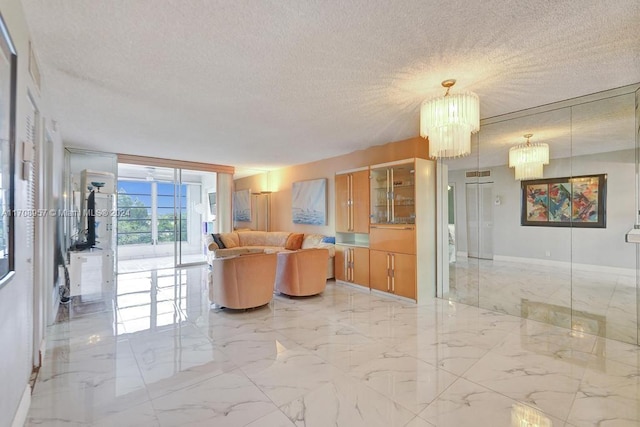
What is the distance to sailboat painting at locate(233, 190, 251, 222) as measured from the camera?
8.73 m

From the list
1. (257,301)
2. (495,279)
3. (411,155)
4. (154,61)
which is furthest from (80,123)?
(495,279)

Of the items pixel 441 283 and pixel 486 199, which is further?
pixel 441 283

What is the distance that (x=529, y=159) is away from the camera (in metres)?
3.93

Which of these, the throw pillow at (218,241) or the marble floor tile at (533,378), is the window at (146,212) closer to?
the throw pillow at (218,241)

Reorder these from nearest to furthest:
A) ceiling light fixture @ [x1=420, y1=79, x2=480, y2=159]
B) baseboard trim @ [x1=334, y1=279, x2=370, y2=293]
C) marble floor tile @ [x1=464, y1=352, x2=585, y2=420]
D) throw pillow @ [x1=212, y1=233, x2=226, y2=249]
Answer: marble floor tile @ [x1=464, y1=352, x2=585, y2=420] → ceiling light fixture @ [x1=420, y1=79, x2=480, y2=159] → baseboard trim @ [x1=334, y1=279, x2=370, y2=293] → throw pillow @ [x1=212, y1=233, x2=226, y2=249]

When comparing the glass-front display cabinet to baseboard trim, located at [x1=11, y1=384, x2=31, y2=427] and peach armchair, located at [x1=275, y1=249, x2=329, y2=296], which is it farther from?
baseboard trim, located at [x1=11, y1=384, x2=31, y2=427]

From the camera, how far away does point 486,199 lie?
14.4 feet

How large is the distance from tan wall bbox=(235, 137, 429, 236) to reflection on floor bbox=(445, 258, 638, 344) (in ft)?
6.55

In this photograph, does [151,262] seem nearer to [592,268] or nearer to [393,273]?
[393,273]

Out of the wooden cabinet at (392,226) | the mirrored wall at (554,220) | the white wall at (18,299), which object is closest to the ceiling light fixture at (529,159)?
the mirrored wall at (554,220)

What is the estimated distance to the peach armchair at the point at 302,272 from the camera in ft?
14.9

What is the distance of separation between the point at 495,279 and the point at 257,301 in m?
3.53

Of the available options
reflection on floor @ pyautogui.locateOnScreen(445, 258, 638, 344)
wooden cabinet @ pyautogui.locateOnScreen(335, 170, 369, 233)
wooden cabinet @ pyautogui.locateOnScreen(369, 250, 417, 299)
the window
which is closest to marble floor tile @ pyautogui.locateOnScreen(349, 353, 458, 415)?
wooden cabinet @ pyautogui.locateOnScreen(369, 250, 417, 299)

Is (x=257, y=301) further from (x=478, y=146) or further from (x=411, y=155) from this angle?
(x=478, y=146)
